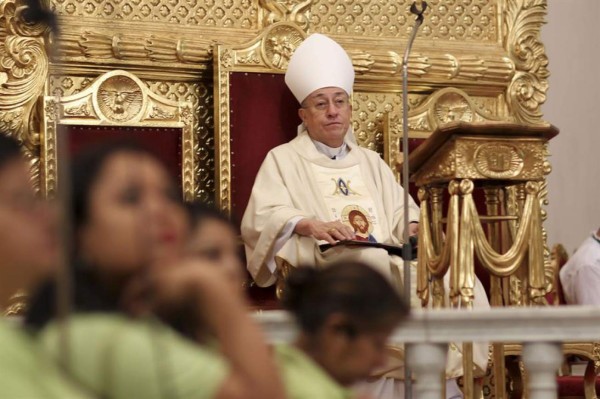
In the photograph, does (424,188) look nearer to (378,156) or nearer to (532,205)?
(532,205)

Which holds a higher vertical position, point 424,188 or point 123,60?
point 123,60

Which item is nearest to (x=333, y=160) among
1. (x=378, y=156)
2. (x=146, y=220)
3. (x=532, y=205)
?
(x=378, y=156)

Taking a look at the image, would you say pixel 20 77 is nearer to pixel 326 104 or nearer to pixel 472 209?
pixel 326 104

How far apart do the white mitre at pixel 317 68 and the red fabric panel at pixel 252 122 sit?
21cm

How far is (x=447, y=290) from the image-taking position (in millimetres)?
6527

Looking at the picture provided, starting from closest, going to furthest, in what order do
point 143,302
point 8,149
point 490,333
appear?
point 143,302 < point 8,149 < point 490,333

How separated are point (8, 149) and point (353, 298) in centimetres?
70

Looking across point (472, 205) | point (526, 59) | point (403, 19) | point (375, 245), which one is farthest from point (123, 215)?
point (526, 59)

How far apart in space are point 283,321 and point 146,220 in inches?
78.4

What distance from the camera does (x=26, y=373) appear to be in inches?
65.9

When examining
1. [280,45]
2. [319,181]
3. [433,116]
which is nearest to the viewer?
[319,181]

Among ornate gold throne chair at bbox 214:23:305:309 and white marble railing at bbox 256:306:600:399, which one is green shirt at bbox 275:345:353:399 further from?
ornate gold throne chair at bbox 214:23:305:309

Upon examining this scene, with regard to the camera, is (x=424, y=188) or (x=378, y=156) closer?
(x=424, y=188)

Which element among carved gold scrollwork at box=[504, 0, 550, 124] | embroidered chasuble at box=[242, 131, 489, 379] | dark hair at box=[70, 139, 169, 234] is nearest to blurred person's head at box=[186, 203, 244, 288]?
dark hair at box=[70, 139, 169, 234]
